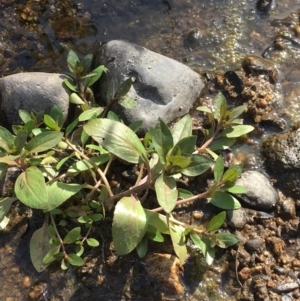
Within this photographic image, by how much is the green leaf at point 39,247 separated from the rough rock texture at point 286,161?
1.66 meters

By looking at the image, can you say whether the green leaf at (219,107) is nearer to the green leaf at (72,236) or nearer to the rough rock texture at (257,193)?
the rough rock texture at (257,193)

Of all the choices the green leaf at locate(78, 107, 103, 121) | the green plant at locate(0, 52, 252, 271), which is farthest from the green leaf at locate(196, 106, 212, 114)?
the green leaf at locate(78, 107, 103, 121)

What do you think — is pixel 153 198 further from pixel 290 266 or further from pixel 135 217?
pixel 290 266

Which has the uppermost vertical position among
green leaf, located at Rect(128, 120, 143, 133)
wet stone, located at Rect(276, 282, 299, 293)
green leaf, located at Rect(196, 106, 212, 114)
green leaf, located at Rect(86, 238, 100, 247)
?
green leaf, located at Rect(196, 106, 212, 114)

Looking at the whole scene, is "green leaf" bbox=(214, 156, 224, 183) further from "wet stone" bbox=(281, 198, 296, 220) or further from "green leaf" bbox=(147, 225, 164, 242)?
"wet stone" bbox=(281, 198, 296, 220)


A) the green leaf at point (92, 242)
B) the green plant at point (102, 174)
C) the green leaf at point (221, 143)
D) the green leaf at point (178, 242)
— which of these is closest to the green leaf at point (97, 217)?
the green plant at point (102, 174)

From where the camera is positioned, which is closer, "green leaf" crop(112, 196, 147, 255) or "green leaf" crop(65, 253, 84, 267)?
"green leaf" crop(112, 196, 147, 255)

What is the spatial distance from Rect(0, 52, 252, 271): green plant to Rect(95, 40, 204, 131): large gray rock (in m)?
0.15

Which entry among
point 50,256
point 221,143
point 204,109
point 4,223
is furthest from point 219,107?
point 4,223

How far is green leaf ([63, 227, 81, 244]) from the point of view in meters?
3.04

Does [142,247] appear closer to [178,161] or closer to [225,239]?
[225,239]

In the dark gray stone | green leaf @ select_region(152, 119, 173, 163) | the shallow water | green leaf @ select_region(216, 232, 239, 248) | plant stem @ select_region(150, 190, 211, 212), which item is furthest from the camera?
the shallow water

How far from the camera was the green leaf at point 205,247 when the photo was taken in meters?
3.10

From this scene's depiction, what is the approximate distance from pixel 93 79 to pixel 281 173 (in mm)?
1505
